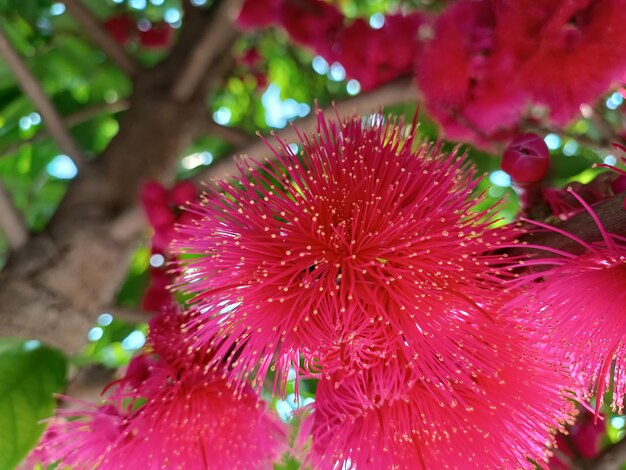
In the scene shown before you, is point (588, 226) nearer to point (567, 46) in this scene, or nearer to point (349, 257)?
point (349, 257)

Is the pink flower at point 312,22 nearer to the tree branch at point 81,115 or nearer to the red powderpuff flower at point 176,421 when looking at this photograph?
the tree branch at point 81,115

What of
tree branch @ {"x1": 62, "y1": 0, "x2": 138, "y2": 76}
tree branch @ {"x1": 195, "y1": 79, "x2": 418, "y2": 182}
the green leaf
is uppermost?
tree branch @ {"x1": 62, "y1": 0, "x2": 138, "y2": 76}

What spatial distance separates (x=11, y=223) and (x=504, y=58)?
1.15 m

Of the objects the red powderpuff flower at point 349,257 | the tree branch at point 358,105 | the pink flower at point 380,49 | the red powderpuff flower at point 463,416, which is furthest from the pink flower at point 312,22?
the red powderpuff flower at point 463,416

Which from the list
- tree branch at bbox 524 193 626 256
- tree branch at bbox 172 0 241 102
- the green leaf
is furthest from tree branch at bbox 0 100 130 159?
tree branch at bbox 524 193 626 256

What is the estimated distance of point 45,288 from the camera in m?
1.35

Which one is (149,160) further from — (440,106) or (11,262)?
(440,106)

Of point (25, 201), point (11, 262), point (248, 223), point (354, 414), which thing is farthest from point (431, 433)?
A: point (25, 201)

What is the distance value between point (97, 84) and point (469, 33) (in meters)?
1.70

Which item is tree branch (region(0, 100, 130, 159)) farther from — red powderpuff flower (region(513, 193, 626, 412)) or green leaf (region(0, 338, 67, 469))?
red powderpuff flower (region(513, 193, 626, 412))

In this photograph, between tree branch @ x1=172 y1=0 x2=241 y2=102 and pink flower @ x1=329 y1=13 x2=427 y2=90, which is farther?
tree branch @ x1=172 y1=0 x2=241 y2=102

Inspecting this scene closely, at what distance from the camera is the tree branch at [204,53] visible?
1.67 m

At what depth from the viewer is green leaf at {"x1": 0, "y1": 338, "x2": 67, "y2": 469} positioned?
968mm

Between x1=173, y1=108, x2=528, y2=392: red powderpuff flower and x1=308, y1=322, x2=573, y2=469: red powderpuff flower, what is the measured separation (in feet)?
0.16
